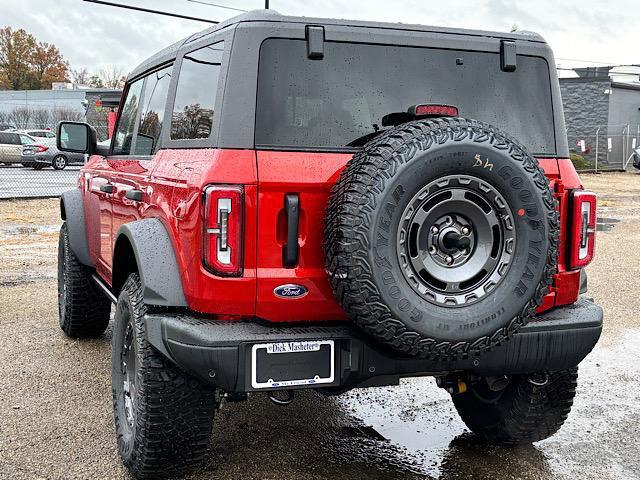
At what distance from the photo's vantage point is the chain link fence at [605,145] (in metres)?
32.2

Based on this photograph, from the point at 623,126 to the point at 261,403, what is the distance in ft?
106

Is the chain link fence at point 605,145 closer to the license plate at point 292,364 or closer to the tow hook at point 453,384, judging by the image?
the tow hook at point 453,384

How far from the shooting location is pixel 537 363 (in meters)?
3.32

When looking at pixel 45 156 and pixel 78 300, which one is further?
pixel 45 156

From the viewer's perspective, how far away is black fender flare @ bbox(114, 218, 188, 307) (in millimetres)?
3170

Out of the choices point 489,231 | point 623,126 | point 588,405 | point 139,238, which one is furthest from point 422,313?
point 623,126

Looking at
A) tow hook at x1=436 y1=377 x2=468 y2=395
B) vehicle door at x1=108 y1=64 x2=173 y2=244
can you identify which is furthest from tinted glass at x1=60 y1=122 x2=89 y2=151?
tow hook at x1=436 y1=377 x2=468 y2=395

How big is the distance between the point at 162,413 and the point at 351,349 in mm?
837

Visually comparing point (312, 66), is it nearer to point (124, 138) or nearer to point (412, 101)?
point (412, 101)

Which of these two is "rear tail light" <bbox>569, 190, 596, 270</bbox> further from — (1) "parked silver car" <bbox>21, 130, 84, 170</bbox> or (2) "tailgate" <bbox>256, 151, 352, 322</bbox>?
(1) "parked silver car" <bbox>21, 130, 84, 170</bbox>

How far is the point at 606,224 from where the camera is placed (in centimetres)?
1423

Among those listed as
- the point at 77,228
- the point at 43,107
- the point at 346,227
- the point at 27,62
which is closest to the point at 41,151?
the point at 77,228

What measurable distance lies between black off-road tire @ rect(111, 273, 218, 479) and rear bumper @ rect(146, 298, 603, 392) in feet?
0.52

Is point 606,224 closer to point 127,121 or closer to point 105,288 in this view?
point 127,121
